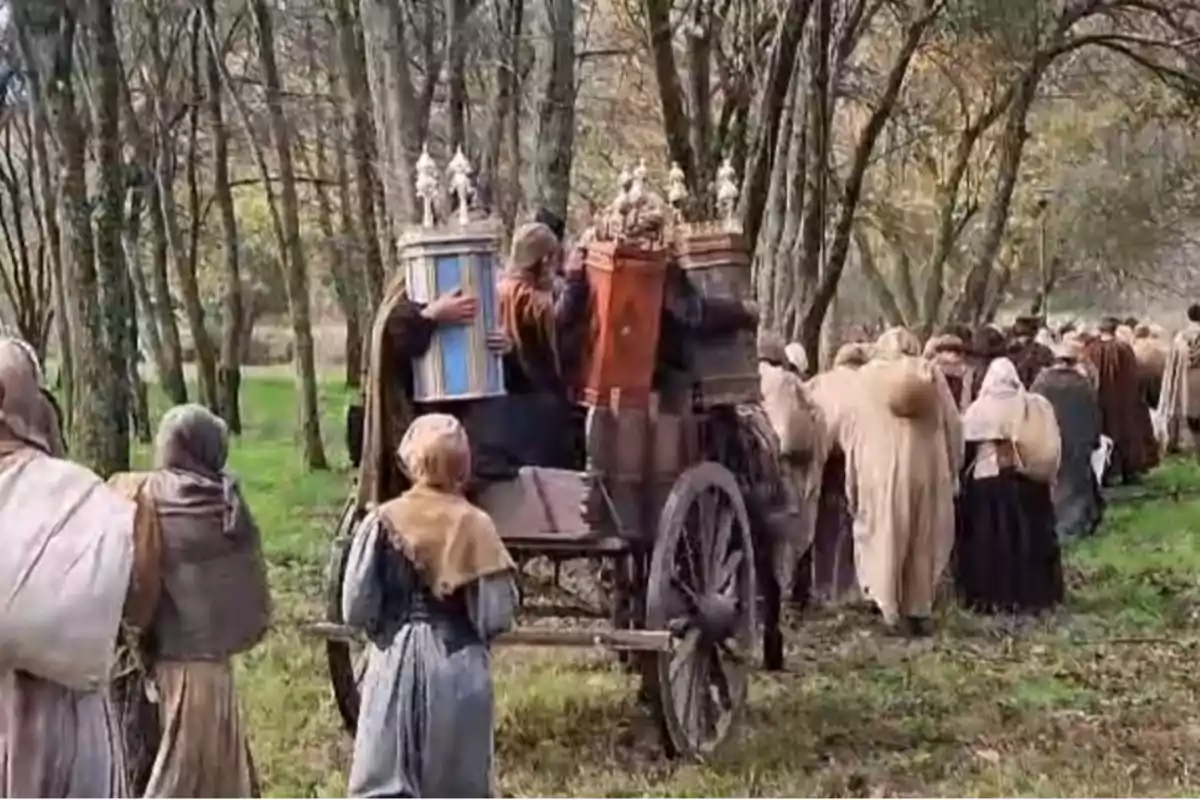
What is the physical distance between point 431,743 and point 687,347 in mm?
3074

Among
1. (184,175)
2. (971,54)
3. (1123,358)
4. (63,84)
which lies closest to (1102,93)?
(971,54)

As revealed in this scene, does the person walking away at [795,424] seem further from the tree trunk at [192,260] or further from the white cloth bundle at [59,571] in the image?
the tree trunk at [192,260]

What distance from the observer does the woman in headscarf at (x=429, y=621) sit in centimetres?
745

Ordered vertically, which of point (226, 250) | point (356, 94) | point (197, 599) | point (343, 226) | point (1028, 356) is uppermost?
point (356, 94)

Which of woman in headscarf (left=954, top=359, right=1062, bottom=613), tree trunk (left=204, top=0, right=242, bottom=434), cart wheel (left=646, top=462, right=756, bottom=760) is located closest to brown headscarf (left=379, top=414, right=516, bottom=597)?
cart wheel (left=646, top=462, right=756, bottom=760)

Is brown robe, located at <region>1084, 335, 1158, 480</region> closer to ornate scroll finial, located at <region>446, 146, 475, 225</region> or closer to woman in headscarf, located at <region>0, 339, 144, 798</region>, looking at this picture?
ornate scroll finial, located at <region>446, 146, 475, 225</region>

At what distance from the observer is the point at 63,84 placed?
12.3 m

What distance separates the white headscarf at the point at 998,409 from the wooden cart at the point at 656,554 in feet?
15.3

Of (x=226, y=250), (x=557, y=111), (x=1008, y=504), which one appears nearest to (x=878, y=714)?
(x=1008, y=504)

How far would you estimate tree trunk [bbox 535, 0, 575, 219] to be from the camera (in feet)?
50.1

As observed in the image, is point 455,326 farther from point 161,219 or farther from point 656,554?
point 161,219

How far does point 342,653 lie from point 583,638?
118 centimetres

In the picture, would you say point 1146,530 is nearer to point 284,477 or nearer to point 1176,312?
point 284,477

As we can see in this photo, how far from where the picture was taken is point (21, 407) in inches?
252
